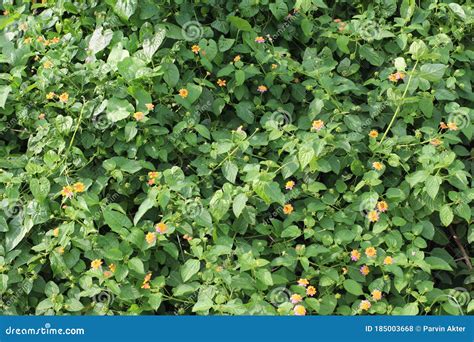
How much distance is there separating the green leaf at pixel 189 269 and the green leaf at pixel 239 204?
0.22 metres

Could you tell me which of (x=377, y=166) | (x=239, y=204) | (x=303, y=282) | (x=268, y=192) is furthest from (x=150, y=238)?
(x=377, y=166)

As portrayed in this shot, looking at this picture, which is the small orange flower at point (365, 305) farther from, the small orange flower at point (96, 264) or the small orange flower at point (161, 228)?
the small orange flower at point (96, 264)

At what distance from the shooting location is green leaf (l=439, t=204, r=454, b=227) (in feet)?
8.82

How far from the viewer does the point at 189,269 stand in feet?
8.41

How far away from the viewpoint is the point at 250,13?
3160 mm

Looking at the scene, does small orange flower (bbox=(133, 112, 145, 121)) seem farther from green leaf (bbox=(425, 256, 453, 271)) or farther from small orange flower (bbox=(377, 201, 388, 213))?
green leaf (bbox=(425, 256, 453, 271))

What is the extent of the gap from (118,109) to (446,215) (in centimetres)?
129

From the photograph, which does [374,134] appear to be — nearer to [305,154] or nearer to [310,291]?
[305,154]

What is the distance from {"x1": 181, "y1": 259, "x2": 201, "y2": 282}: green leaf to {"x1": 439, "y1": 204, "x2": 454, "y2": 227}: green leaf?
909mm

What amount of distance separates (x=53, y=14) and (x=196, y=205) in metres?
1.22

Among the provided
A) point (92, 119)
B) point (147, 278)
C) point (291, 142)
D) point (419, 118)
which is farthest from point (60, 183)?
point (419, 118)

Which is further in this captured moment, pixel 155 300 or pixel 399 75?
pixel 399 75

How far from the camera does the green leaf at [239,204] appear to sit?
8.53 ft

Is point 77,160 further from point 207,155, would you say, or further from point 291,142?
point 291,142
